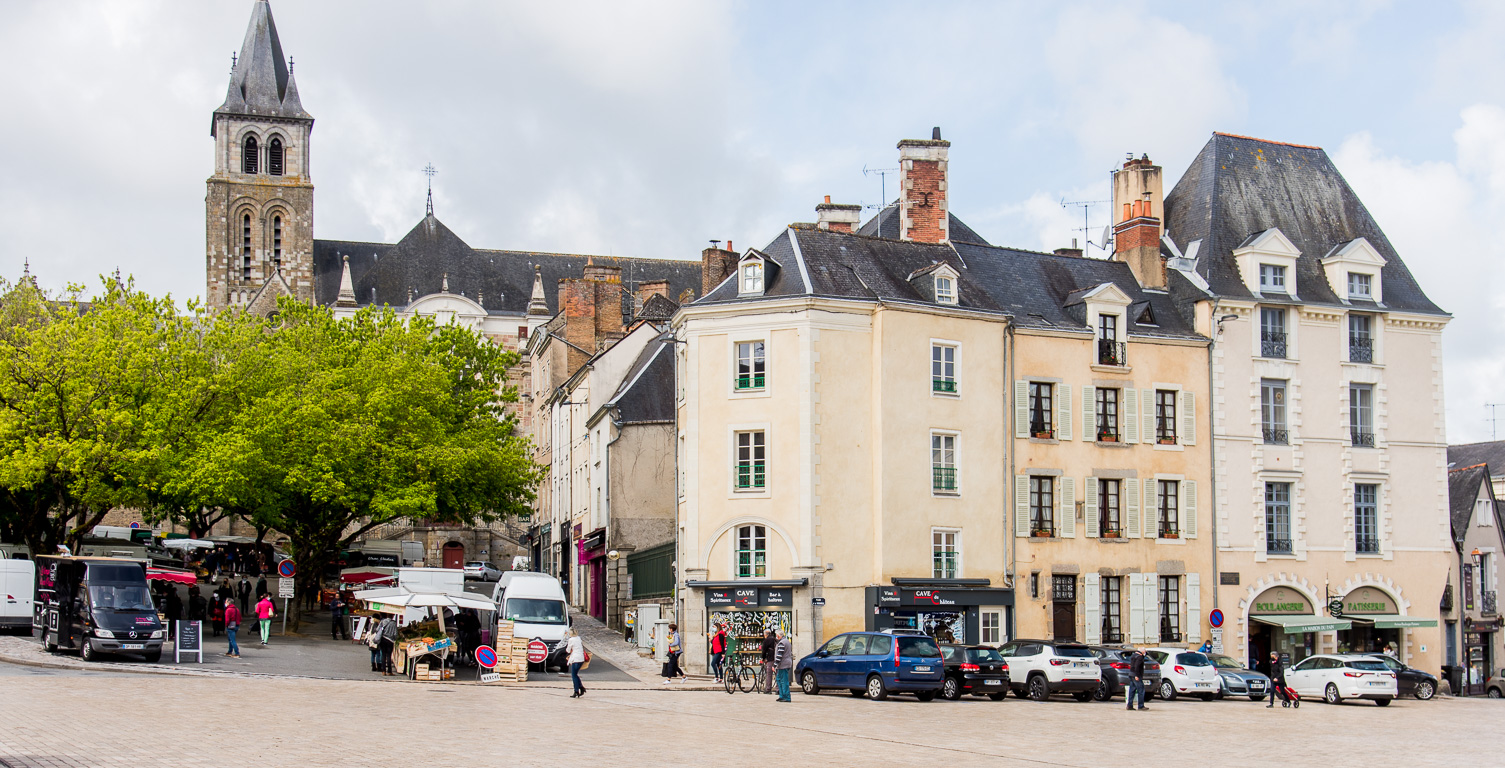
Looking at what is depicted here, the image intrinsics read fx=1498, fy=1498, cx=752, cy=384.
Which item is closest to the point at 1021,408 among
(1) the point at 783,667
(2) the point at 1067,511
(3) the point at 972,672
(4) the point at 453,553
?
(2) the point at 1067,511

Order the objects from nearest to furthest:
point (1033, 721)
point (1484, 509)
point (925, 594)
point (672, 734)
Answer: point (672, 734), point (1033, 721), point (925, 594), point (1484, 509)

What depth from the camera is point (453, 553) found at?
72562mm

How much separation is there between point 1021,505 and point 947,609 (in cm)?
340

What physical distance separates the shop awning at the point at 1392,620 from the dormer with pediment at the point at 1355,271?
8688 mm

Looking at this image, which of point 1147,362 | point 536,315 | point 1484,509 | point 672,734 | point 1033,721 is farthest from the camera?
point 536,315

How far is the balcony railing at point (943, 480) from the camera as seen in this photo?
35781 mm

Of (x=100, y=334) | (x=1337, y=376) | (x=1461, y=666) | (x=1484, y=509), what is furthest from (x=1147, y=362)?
(x=100, y=334)

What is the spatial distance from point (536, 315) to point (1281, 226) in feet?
184

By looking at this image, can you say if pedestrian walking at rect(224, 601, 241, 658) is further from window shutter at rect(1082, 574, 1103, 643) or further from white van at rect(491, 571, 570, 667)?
window shutter at rect(1082, 574, 1103, 643)

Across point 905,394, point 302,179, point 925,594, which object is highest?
point 302,179

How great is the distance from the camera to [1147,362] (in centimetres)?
3916

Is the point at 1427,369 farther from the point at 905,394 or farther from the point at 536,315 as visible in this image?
the point at 536,315

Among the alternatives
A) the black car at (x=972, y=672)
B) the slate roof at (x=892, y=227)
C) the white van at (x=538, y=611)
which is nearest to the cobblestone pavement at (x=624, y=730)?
the black car at (x=972, y=672)

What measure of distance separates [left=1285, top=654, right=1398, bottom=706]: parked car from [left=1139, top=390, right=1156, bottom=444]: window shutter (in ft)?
24.3
